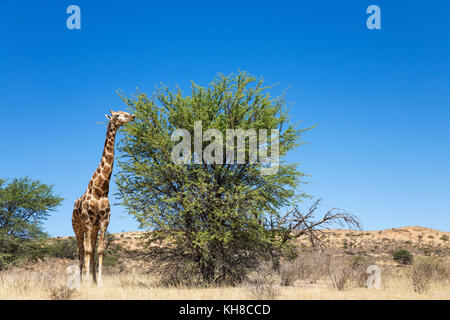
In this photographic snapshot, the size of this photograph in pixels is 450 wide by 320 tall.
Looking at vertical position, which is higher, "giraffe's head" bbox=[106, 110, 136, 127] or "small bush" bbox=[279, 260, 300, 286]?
"giraffe's head" bbox=[106, 110, 136, 127]

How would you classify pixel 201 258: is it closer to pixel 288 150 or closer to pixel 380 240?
pixel 288 150

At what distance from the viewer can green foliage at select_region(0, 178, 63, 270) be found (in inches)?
1066

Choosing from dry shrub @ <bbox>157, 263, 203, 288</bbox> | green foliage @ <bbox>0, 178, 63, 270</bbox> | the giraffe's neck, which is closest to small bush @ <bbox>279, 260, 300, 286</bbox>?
dry shrub @ <bbox>157, 263, 203, 288</bbox>

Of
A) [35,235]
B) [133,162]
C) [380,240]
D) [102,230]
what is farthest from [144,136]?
[380,240]

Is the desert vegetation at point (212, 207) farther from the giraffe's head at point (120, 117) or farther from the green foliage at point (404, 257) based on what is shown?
the green foliage at point (404, 257)

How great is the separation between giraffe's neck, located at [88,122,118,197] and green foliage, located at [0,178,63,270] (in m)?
15.9

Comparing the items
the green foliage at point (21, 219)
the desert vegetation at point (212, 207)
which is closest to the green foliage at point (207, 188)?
the desert vegetation at point (212, 207)

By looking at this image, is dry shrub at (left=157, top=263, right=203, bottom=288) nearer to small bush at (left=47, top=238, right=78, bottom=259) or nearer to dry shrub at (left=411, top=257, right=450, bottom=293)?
dry shrub at (left=411, top=257, right=450, bottom=293)

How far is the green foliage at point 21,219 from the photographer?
2708 cm

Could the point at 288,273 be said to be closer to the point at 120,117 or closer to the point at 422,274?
the point at 422,274

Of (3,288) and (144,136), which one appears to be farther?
(144,136)

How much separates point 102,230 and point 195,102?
5540 mm
